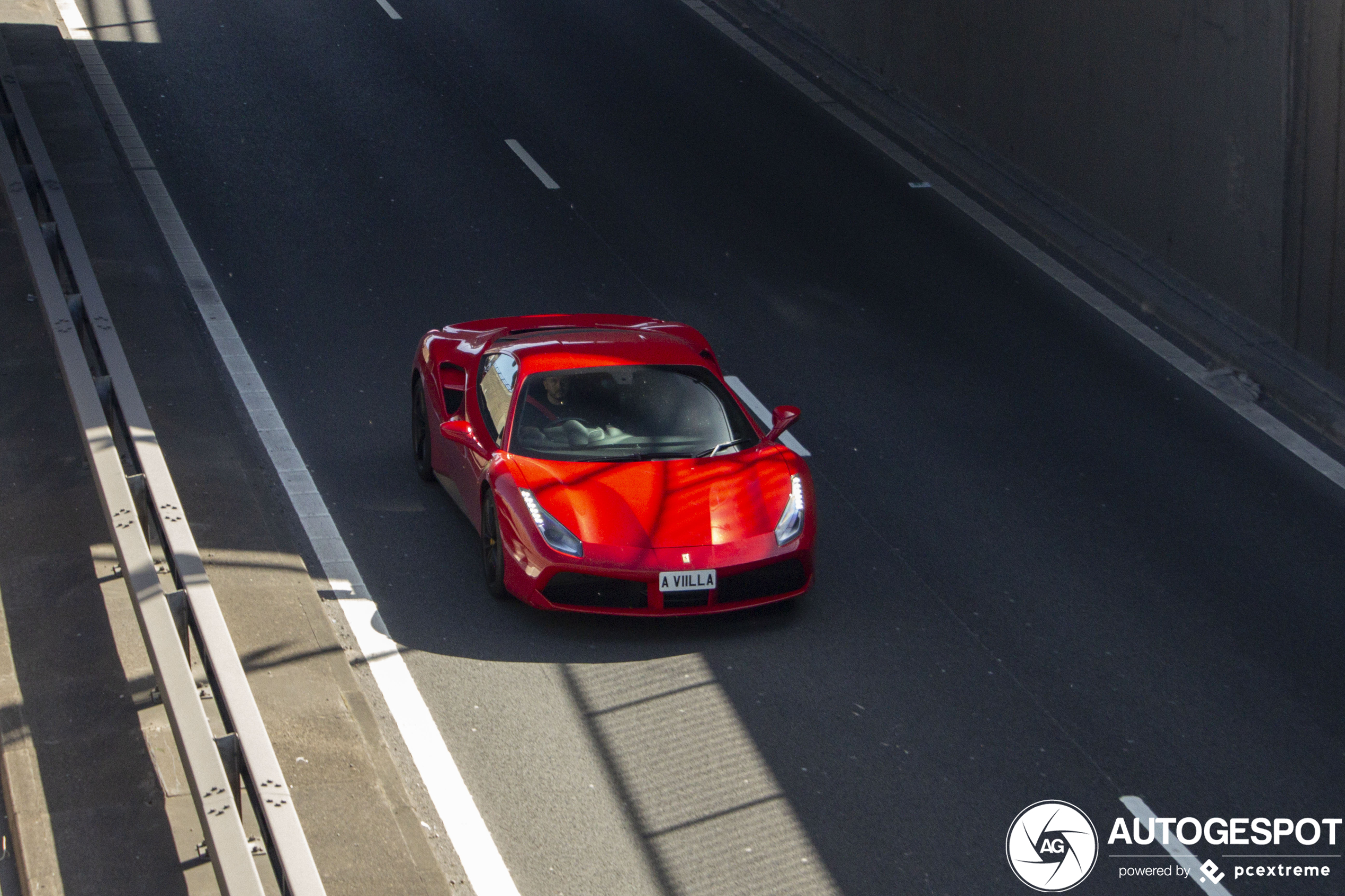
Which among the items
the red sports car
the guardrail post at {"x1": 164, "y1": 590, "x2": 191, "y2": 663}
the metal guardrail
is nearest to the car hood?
the red sports car

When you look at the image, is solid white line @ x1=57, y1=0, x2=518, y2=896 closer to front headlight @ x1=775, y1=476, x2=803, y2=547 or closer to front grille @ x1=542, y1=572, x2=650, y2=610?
front grille @ x1=542, y1=572, x2=650, y2=610

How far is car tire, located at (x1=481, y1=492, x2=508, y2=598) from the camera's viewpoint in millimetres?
8875

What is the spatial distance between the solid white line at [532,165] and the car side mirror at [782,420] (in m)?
8.45

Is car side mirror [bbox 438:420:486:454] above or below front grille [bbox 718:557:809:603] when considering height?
above

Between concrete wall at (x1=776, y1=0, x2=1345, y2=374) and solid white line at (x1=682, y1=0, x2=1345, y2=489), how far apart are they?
0.86m

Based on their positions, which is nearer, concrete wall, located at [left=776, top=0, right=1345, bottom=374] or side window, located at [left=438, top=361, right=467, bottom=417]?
side window, located at [left=438, top=361, right=467, bottom=417]

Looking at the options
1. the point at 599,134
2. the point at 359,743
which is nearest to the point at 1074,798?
the point at 359,743

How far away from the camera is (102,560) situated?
350 inches

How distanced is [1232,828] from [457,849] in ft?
11.9

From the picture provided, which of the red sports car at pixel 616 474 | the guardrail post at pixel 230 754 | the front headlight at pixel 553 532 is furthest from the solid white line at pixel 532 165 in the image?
the guardrail post at pixel 230 754

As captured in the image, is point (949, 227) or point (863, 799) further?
point (949, 227)

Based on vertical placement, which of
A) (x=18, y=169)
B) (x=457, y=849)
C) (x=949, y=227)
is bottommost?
(x=949, y=227)

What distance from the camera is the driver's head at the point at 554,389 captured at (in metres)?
9.48

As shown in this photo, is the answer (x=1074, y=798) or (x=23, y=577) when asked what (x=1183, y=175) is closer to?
(x=1074, y=798)
